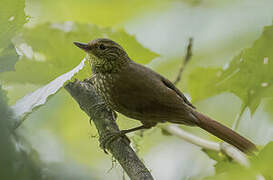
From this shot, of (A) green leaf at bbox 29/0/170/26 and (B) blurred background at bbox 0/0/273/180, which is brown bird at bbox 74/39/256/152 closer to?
(B) blurred background at bbox 0/0/273/180

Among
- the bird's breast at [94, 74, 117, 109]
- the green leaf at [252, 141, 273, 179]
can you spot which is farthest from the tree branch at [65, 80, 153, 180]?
the green leaf at [252, 141, 273, 179]

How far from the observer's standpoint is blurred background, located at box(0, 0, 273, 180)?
3.51 feet

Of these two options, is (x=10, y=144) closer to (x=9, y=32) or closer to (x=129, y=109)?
(x=9, y=32)

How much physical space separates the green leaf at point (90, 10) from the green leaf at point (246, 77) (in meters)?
1.23

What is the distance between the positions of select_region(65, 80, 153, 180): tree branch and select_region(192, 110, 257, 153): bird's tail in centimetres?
65

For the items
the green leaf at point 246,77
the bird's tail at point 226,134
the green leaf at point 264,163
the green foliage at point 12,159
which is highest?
the green foliage at point 12,159

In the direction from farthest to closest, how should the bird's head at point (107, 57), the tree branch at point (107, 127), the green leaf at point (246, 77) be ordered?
the bird's head at point (107, 57)
the green leaf at point (246, 77)
the tree branch at point (107, 127)

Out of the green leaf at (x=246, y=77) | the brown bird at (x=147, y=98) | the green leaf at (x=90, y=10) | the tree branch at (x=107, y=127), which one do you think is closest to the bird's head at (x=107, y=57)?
the brown bird at (x=147, y=98)

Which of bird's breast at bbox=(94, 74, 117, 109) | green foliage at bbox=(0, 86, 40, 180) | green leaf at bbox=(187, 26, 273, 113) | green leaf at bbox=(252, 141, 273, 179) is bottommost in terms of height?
bird's breast at bbox=(94, 74, 117, 109)

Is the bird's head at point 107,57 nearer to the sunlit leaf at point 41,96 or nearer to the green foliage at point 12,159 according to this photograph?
the sunlit leaf at point 41,96

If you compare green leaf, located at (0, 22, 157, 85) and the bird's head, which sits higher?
green leaf, located at (0, 22, 157, 85)

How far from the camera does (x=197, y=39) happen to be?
150 inches

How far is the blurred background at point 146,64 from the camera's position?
3.51 ft

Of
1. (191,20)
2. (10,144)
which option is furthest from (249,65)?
(191,20)
